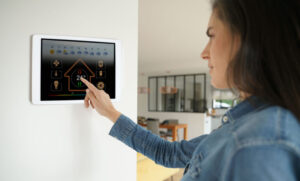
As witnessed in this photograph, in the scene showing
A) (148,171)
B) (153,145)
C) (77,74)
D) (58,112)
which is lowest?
(148,171)

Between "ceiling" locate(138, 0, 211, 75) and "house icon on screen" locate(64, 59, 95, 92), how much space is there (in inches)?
31.7

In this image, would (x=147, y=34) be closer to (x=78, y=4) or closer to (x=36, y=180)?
(x=78, y=4)

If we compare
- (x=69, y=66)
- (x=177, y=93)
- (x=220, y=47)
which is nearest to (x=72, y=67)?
(x=69, y=66)

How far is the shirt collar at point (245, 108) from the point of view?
0.35 m

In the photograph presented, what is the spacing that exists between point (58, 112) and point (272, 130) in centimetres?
59

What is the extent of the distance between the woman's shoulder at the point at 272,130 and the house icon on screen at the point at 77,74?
1.67 ft

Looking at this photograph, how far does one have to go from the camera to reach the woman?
0.27m

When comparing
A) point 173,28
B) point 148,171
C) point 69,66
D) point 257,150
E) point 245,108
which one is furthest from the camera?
point 173,28

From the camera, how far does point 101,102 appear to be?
0.69 m

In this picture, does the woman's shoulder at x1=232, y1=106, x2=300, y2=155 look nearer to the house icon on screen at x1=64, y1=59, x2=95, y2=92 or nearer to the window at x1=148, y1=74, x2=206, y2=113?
the house icon on screen at x1=64, y1=59, x2=95, y2=92

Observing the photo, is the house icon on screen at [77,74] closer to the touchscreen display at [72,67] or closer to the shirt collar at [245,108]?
the touchscreen display at [72,67]

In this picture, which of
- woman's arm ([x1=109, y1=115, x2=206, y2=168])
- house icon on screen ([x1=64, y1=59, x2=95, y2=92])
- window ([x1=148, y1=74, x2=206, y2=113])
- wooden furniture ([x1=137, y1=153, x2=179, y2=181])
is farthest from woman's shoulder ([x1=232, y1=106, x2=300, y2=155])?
window ([x1=148, y1=74, x2=206, y2=113])

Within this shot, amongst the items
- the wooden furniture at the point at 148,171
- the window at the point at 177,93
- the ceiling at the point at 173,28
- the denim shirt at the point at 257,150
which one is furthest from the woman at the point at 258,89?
the window at the point at 177,93

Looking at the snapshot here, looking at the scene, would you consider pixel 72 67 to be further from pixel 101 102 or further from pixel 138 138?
pixel 138 138
